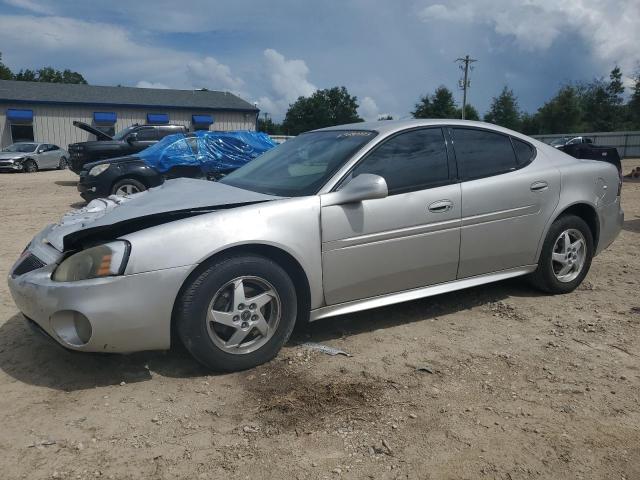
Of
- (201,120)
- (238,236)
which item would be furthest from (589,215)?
(201,120)

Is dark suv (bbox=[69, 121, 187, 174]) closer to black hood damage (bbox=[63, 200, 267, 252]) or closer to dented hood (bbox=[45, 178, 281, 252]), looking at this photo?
dented hood (bbox=[45, 178, 281, 252])

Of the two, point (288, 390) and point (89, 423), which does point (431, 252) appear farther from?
point (89, 423)

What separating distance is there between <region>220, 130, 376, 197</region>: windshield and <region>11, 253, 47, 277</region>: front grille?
4.68 feet

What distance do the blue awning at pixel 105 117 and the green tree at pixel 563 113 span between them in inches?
1676

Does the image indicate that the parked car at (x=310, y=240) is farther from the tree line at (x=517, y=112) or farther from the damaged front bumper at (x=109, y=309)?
the tree line at (x=517, y=112)

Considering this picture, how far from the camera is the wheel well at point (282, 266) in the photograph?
3133 mm

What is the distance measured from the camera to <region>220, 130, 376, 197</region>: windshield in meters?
3.69

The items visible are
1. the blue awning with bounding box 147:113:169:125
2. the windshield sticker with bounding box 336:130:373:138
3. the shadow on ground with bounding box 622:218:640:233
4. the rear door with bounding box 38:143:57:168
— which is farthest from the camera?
the blue awning with bounding box 147:113:169:125

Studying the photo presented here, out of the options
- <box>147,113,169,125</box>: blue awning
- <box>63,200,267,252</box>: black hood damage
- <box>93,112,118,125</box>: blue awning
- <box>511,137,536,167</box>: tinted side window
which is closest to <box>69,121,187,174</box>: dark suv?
<box>63,200,267,252</box>: black hood damage

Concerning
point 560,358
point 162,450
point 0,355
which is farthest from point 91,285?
point 560,358

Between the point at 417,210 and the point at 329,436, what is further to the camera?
the point at 417,210

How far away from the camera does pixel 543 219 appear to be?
4.41 m

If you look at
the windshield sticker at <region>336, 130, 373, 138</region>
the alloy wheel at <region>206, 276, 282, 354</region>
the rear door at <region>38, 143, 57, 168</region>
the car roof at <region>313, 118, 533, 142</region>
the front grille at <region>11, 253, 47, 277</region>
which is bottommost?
the alloy wheel at <region>206, 276, 282, 354</region>

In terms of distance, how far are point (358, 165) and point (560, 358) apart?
183 centimetres
